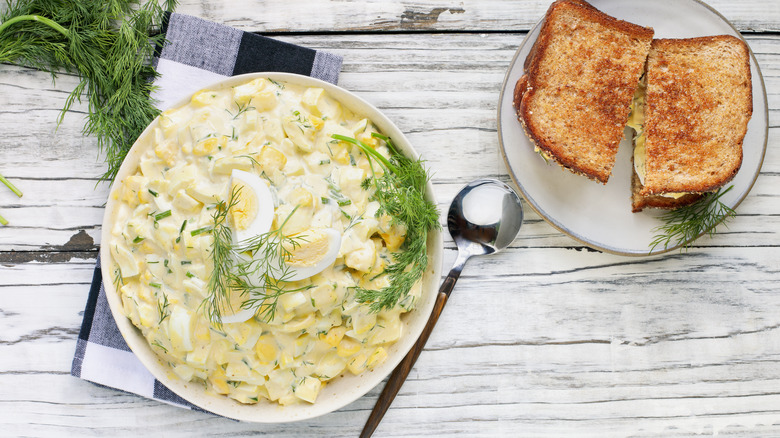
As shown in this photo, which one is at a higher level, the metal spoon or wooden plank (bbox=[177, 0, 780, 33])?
wooden plank (bbox=[177, 0, 780, 33])

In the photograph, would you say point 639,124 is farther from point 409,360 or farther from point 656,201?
point 409,360

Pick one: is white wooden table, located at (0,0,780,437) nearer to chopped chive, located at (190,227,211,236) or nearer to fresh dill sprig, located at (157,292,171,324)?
fresh dill sprig, located at (157,292,171,324)

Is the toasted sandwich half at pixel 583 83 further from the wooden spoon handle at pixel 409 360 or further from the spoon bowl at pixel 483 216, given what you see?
the wooden spoon handle at pixel 409 360

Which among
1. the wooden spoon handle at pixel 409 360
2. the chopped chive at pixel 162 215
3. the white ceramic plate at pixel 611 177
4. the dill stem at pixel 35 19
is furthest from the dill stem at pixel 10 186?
the white ceramic plate at pixel 611 177

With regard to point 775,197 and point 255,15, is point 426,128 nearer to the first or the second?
point 255,15

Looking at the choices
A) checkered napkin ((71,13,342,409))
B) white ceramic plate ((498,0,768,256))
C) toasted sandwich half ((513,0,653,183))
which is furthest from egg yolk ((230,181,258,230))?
toasted sandwich half ((513,0,653,183))

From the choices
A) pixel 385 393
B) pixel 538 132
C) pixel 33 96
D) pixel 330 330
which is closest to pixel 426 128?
pixel 538 132
